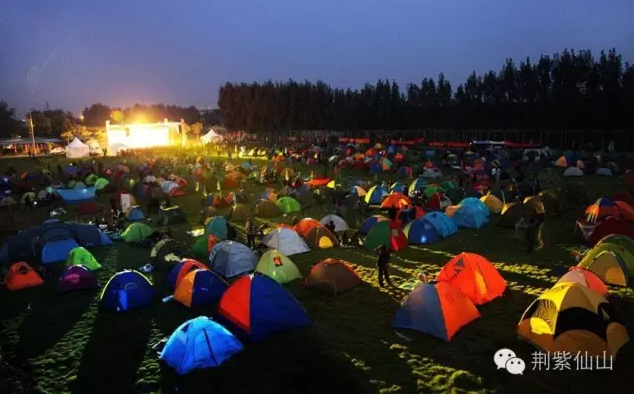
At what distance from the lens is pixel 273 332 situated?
32.1 ft

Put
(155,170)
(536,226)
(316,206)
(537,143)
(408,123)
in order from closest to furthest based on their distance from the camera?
(536,226) < (316,206) < (155,170) < (537,143) < (408,123)

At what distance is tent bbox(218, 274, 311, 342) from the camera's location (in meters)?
9.68

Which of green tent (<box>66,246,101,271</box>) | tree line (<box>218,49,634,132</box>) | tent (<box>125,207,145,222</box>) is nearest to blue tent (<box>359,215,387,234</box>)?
green tent (<box>66,246,101,271</box>)

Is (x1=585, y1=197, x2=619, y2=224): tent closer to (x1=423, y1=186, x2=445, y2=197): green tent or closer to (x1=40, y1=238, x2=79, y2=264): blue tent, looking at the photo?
(x1=423, y1=186, x2=445, y2=197): green tent

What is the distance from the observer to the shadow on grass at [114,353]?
27.4 feet

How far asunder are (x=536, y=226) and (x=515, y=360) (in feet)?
27.7

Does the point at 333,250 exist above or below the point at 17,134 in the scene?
below

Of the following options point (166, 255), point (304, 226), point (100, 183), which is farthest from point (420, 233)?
point (100, 183)

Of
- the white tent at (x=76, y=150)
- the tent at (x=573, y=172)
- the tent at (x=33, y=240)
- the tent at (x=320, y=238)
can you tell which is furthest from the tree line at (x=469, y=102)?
the tent at (x=33, y=240)

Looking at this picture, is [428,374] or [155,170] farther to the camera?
[155,170]

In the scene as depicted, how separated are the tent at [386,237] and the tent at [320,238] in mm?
1333

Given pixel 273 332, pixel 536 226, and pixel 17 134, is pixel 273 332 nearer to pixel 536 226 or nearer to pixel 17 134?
pixel 536 226

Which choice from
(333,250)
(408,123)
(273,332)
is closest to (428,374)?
(273,332)

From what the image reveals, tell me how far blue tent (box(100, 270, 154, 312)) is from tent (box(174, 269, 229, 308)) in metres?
0.81
